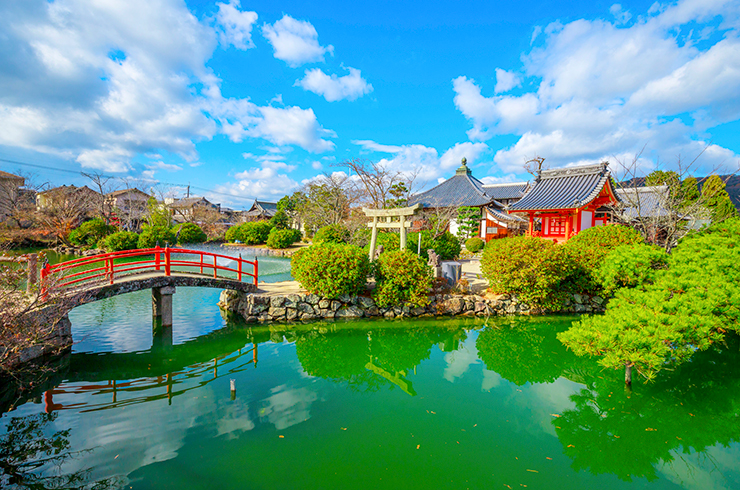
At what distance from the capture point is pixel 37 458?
406 cm

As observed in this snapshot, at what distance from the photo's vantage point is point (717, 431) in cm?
488

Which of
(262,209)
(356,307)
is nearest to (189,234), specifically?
(262,209)

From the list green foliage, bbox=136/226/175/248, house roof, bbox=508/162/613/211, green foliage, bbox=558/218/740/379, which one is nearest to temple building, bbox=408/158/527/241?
house roof, bbox=508/162/613/211

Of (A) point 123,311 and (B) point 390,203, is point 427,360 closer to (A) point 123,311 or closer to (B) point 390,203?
(A) point 123,311

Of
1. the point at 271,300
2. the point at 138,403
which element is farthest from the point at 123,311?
the point at 138,403

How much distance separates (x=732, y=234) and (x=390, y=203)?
46.2 feet

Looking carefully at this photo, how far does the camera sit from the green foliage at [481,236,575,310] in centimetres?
1018

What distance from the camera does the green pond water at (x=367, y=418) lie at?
392 cm

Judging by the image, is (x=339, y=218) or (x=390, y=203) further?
(x=339, y=218)

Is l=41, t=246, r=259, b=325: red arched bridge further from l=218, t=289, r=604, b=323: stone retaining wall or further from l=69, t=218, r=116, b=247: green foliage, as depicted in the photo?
l=69, t=218, r=116, b=247: green foliage

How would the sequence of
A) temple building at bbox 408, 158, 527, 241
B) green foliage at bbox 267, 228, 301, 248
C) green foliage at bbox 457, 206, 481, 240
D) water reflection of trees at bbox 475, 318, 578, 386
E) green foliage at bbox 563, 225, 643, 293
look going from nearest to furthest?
water reflection of trees at bbox 475, 318, 578, 386, green foliage at bbox 563, 225, 643, 293, green foliage at bbox 457, 206, 481, 240, temple building at bbox 408, 158, 527, 241, green foliage at bbox 267, 228, 301, 248

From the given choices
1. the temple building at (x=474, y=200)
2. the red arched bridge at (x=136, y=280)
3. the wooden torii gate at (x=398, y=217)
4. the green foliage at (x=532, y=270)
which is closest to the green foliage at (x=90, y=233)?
the red arched bridge at (x=136, y=280)

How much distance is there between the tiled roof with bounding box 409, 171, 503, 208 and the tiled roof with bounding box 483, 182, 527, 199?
3.62 metres

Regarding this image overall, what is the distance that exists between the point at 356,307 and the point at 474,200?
1501cm
